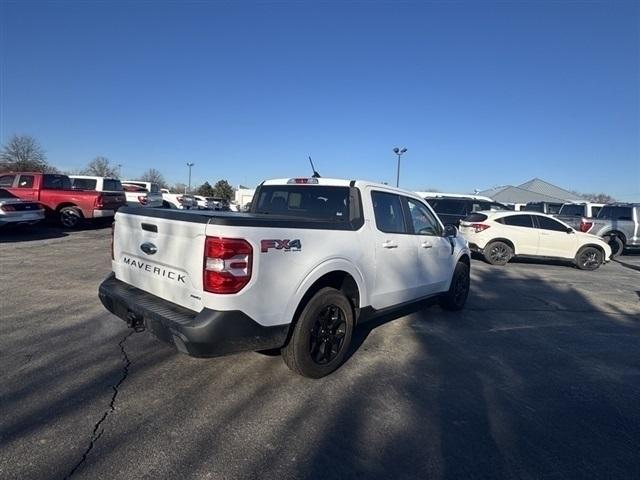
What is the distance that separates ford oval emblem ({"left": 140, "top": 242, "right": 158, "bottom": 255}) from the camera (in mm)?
3448

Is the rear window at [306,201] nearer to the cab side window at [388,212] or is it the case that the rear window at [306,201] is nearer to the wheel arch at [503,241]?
the cab side window at [388,212]

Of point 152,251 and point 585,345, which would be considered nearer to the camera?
point 152,251

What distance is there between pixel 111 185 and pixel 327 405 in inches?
651

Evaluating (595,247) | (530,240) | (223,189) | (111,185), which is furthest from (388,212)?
(223,189)

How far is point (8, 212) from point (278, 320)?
1164 cm

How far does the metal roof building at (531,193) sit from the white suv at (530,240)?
47308 millimetres

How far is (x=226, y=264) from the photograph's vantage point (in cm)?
287

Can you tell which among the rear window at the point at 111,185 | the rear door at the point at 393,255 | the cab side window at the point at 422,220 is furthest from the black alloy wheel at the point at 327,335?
the rear window at the point at 111,185

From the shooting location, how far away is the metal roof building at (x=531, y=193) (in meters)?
58.8

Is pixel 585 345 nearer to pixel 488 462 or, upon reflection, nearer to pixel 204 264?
pixel 488 462

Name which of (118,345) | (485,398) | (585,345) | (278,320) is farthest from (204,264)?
(585,345)

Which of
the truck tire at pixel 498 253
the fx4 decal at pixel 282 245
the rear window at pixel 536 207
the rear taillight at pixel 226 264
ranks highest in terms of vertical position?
the rear window at pixel 536 207

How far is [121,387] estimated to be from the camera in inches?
131

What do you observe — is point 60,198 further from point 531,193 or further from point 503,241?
point 531,193
